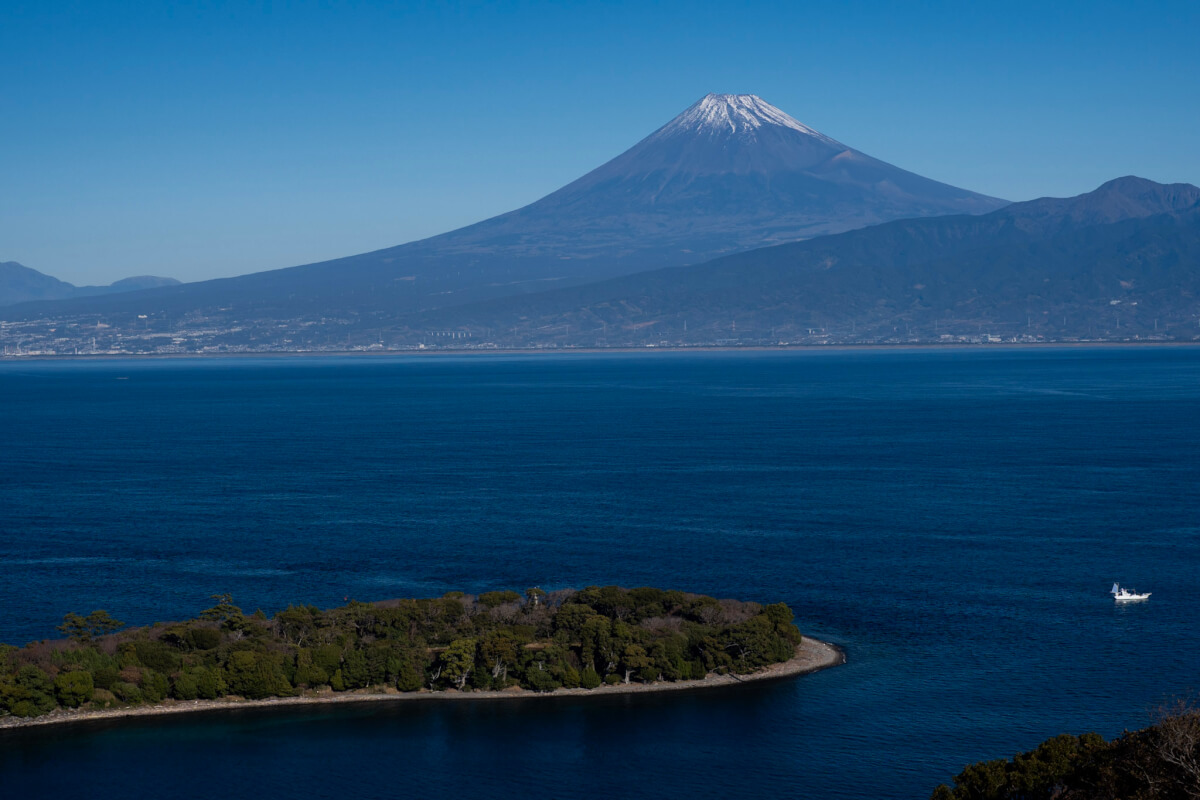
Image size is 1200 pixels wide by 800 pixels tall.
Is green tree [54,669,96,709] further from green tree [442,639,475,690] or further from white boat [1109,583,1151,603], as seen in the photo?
white boat [1109,583,1151,603]

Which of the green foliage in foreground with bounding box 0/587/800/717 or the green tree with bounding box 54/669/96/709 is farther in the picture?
the green foliage in foreground with bounding box 0/587/800/717

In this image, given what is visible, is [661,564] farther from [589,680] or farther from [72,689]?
[72,689]

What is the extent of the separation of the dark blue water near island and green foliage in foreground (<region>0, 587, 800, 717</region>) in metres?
1.51

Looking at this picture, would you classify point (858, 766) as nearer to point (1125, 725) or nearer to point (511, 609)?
point (1125, 725)

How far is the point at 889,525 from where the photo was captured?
225 feet

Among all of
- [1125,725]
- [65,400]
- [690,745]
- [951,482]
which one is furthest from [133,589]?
[65,400]

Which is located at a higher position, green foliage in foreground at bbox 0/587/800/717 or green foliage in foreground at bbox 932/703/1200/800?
green foliage in foreground at bbox 932/703/1200/800

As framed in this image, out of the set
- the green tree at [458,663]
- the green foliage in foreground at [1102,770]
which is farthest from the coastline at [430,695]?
the green foliage in foreground at [1102,770]

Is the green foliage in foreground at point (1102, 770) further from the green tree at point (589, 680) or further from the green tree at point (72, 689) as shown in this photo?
the green tree at point (72, 689)

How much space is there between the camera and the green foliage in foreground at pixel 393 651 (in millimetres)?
42375

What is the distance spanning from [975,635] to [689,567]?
588 inches

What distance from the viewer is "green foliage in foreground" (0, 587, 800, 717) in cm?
4238

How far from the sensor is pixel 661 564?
196 ft

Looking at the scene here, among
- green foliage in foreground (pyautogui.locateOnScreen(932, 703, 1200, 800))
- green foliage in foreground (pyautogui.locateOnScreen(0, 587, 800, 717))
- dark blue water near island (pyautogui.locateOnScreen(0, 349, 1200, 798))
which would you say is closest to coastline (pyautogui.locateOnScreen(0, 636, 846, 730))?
green foliage in foreground (pyautogui.locateOnScreen(0, 587, 800, 717))
